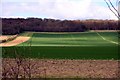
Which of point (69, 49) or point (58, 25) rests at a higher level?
point (58, 25)

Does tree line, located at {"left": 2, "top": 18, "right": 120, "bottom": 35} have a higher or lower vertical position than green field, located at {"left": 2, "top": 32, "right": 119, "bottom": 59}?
higher

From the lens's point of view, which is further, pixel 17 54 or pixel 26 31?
pixel 26 31

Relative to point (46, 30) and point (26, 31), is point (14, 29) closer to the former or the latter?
point (26, 31)

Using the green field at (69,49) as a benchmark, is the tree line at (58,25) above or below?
above

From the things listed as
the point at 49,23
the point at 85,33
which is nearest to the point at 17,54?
the point at 85,33

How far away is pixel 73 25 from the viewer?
71750mm

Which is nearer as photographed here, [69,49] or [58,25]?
[69,49]

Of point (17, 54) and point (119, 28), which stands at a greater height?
point (119, 28)

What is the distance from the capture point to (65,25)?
7188 centimetres

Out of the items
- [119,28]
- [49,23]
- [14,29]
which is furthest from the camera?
→ [49,23]

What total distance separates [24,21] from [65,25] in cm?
1324

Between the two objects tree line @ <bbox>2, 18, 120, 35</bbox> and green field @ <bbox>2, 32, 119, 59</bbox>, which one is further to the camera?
tree line @ <bbox>2, 18, 120, 35</bbox>

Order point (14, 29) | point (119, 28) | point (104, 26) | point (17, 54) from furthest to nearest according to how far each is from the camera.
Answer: point (104, 26)
point (14, 29)
point (17, 54)
point (119, 28)

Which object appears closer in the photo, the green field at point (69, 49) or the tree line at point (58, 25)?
the green field at point (69, 49)
